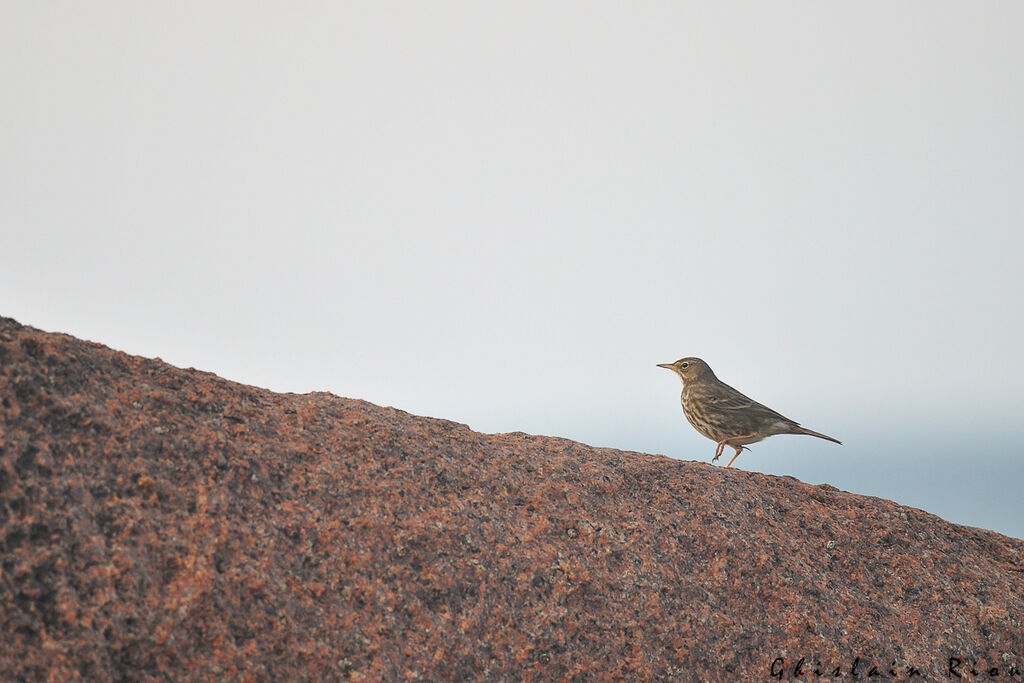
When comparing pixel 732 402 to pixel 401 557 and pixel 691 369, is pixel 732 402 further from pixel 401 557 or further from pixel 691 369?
pixel 401 557

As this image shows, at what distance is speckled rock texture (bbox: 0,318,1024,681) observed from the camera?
3.58 metres

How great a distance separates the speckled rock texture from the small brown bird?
1.74 m

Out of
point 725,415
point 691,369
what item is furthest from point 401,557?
point 691,369

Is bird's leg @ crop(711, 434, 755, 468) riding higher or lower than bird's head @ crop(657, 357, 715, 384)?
lower

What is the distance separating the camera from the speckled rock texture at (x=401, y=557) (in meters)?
3.58

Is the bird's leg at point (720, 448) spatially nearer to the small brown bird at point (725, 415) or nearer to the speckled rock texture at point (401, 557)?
the small brown bird at point (725, 415)

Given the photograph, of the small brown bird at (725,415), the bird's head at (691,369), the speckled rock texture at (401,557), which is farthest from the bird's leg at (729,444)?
the speckled rock texture at (401,557)

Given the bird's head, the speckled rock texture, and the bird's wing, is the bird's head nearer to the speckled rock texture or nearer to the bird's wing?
the bird's wing

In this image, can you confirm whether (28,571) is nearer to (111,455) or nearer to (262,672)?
(111,455)

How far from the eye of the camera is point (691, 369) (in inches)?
348

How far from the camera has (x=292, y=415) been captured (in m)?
5.00

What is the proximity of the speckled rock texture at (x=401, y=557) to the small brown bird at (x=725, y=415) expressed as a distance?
1.74 meters

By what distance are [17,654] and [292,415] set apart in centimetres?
199

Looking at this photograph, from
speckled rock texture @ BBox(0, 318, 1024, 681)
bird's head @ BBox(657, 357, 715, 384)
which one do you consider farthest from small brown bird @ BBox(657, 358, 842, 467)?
speckled rock texture @ BBox(0, 318, 1024, 681)
